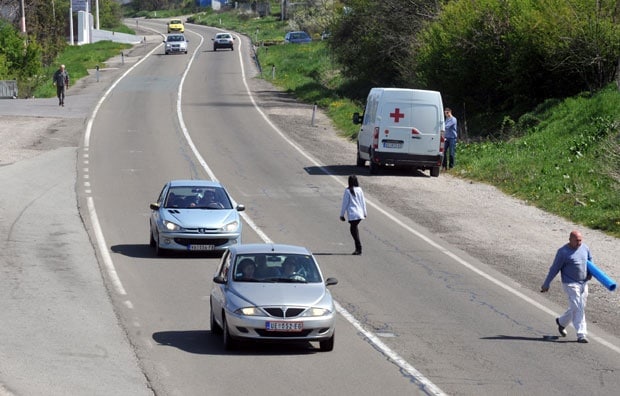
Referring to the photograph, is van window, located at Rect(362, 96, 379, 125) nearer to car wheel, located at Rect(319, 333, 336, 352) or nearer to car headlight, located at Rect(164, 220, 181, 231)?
car headlight, located at Rect(164, 220, 181, 231)

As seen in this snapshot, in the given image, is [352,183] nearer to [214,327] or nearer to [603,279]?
[214,327]

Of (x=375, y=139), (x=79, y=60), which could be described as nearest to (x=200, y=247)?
(x=375, y=139)

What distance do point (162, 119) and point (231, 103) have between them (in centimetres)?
781

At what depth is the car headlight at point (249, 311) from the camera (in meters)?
13.8

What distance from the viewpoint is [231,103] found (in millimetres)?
55250

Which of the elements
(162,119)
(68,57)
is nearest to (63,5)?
(68,57)

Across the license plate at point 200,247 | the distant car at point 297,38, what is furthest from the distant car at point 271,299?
the distant car at point 297,38

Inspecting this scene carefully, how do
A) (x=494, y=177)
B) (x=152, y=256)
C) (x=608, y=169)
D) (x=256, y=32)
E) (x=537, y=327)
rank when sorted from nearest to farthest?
(x=537, y=327)
(x=152, y=256)
(x=608, y=169)
(x=494, y=177)
(x=256, y=32)

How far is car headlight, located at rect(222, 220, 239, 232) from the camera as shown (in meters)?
21.6

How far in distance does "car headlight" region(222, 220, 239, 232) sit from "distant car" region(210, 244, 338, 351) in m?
6.15

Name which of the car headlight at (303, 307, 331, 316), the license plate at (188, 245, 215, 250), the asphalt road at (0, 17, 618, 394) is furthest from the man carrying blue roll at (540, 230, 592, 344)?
the license plate at (188, 245, 215, 250)

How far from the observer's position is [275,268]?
1493cm

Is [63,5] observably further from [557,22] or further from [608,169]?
[608,169]

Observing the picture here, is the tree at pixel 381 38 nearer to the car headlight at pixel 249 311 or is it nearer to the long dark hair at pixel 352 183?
the long dark hair at pixel 352 183
